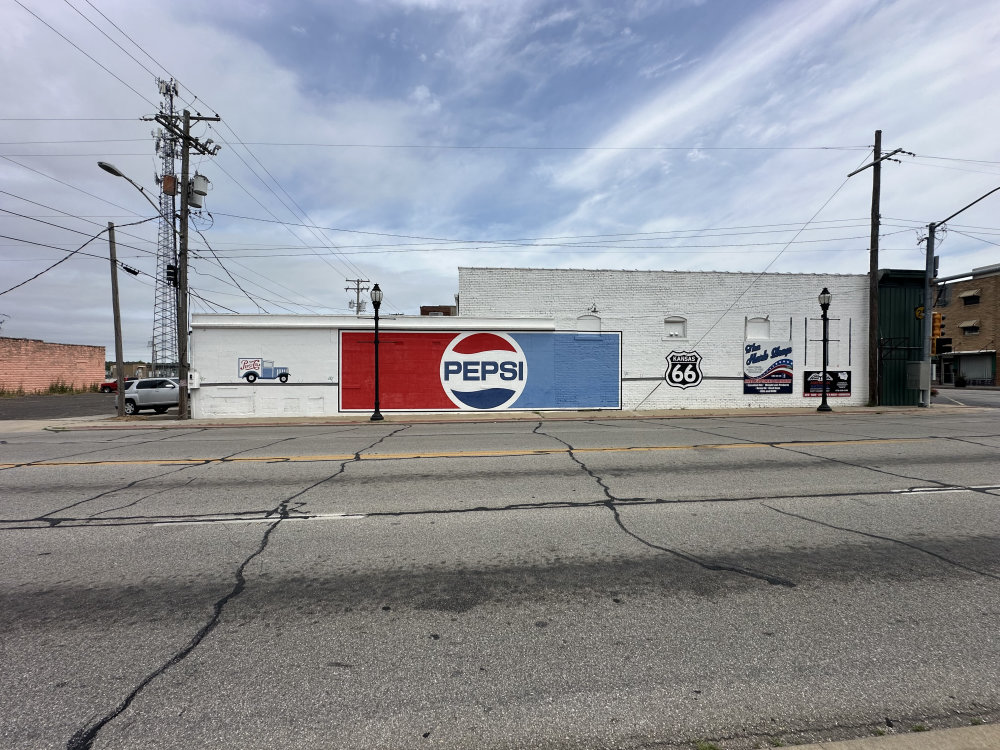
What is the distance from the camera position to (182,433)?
Answer: 48.6 feet

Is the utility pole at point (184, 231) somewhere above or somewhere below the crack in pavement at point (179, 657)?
above

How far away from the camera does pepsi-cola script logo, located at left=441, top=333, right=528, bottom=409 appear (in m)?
21.2

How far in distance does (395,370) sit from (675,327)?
12.1 metres

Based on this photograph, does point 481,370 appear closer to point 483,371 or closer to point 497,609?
point 483,371

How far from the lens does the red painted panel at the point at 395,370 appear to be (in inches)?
814

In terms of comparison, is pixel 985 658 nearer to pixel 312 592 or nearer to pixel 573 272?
pixel 312 592

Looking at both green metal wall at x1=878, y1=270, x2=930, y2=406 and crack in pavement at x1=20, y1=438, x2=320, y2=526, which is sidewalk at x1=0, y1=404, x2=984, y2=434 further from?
crack in pavement at x1=20, y1=438, x2=320, y2=526

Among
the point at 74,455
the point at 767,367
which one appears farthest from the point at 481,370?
the point at 74,455

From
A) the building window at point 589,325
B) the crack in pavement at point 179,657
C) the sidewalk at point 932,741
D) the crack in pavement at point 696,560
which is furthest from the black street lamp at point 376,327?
the sidewalk at point 932,741

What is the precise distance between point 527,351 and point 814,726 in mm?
19166

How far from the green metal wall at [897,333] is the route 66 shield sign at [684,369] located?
8635 millimetres

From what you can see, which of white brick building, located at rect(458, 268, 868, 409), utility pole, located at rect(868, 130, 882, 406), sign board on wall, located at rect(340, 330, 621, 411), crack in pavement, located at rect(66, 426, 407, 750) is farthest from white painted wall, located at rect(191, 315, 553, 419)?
utility pole, located at rect(868, 130, 882, 406)

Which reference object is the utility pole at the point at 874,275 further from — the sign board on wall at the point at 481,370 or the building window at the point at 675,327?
the sign board on wall at the point at 481,370

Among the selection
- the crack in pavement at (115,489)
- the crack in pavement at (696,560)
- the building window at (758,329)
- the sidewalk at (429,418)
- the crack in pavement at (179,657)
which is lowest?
the sidewalk at (429,418)
